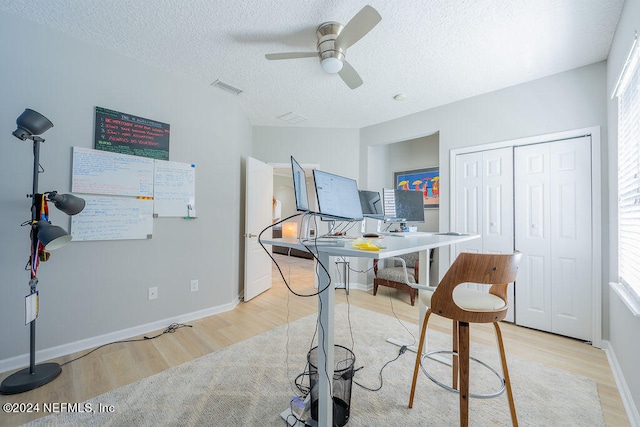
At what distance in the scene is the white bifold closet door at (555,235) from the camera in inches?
94.9

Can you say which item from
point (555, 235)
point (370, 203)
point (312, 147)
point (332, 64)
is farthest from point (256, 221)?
point (555, 235)

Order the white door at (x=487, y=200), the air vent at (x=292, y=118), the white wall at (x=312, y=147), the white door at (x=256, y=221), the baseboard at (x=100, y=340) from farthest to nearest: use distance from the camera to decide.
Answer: the white wall at (x=312, y=147) → the air vent at (x=292, y=118) → the white door at (x=256, y=221) → the white door at (x=487, y=200) → the baseboard at (x=100, y=340)

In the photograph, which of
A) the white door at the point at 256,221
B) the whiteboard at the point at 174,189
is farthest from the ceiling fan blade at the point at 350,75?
the whiteboard at the point at 174,189

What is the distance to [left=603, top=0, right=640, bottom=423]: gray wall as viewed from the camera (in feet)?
4.85

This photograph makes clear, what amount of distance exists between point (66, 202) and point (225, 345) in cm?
159

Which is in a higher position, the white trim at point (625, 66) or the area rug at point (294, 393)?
the white trim at point (625, 66)

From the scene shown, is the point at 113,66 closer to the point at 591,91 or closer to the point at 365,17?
the point at 365,17

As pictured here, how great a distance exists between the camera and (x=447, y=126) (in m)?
3.32

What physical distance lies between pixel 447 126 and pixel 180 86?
3206 mm

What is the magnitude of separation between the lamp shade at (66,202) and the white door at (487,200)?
3.68 meters

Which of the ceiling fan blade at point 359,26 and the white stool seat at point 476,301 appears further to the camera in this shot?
the ceiling fan blade at point 359,26

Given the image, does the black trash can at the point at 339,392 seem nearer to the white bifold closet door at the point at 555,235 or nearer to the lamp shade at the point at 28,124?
the lamp shade at the point at 28,124

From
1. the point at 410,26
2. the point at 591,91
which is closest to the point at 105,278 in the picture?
the point at 410,26

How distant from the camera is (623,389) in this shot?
1636mm
